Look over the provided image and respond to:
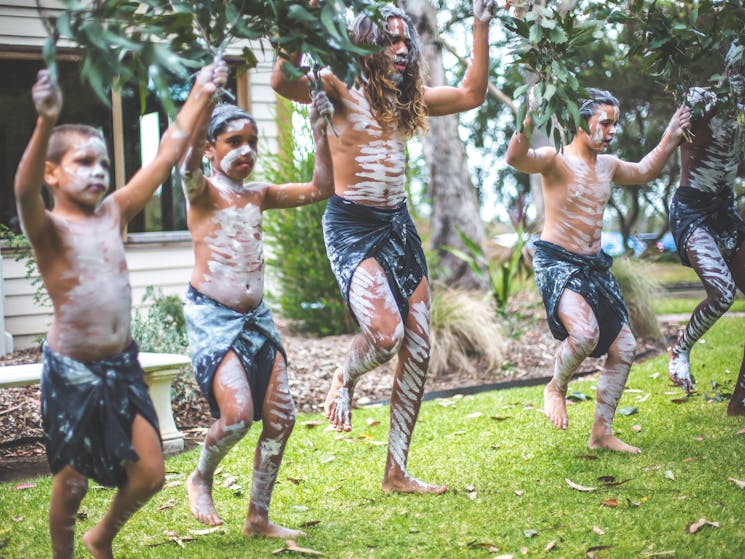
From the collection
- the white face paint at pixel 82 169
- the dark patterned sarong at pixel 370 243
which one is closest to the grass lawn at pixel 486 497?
the dark patterned sarong at pixel 370 243

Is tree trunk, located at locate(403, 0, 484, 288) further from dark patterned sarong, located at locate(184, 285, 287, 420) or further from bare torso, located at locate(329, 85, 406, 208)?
dark patterned sarong, located at locate(184, 285, 287, 420)

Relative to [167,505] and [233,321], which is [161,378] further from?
[233,321]

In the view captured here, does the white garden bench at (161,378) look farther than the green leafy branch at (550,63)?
Yes

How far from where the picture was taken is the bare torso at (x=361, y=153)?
3893mm

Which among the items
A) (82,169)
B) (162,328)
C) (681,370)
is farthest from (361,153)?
(162,328)

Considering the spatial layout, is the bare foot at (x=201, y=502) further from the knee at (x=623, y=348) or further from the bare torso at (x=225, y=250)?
the knee at (x=623, y=348)

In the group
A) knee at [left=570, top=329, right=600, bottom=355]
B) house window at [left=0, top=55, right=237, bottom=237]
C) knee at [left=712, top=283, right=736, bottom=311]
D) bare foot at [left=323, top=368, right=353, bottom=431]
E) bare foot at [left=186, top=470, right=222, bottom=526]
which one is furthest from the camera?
house window at [left=0, top=55, right=237, bottom=237]

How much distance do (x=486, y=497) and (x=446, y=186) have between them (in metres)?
7.11

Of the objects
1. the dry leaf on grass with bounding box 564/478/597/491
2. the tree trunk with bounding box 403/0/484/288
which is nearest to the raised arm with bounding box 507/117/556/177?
the dry leaf on grass with bounding box 564/478/597/491

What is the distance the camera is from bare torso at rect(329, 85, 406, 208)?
12.8 feet

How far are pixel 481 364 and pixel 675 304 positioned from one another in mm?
6033

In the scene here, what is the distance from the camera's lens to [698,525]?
131 inches

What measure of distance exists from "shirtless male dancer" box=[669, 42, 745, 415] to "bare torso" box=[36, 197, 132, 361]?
3.79 meters

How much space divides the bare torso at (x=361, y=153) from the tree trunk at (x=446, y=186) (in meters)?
6.57
